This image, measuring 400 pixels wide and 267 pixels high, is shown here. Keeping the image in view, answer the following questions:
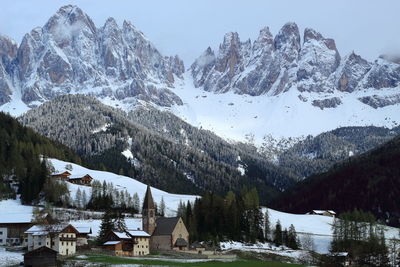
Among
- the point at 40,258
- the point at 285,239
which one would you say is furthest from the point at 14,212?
the point at 40,258

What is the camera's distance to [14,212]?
163m

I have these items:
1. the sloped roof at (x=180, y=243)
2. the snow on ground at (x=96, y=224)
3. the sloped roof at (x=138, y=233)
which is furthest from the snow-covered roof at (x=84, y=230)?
the sloped roof at (x=180, y=243)

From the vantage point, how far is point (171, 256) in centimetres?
12750

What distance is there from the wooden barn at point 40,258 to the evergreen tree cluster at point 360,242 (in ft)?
190

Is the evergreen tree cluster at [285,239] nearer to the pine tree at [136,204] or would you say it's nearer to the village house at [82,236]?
the pine tree at [136,204]

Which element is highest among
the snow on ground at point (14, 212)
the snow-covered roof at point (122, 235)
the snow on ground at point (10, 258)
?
the snow on ground at point (14, 212)

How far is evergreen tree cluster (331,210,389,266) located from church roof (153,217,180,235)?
3178 centimetres

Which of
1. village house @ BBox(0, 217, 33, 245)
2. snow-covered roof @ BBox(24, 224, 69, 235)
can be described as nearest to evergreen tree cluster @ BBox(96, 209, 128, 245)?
snow-covered roof @ BBox(24, 224, 69, 235)

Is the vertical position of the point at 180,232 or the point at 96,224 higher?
the point at 96,224

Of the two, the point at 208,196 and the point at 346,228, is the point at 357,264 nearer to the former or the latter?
the point at 346,228

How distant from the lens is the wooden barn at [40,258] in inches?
4016

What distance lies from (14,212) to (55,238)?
42924 millimetres

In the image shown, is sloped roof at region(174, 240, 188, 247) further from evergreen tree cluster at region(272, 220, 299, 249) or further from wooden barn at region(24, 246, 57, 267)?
wooden barn at region(24, 246, 57, 267)

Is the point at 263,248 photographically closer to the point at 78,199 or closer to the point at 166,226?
the point at 166,226
